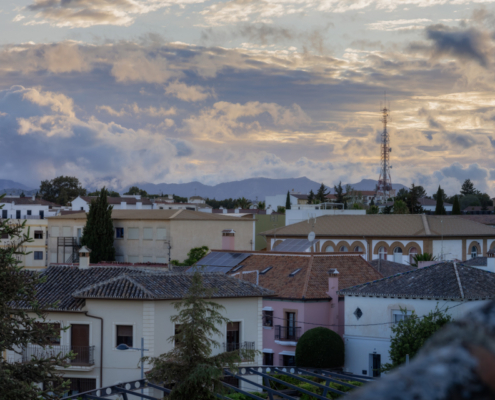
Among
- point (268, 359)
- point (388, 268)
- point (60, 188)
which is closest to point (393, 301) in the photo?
point (268, 359)

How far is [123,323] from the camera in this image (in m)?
33.6

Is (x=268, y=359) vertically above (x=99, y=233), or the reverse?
(x=99, y=233)

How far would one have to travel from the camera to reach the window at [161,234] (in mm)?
Result: 81537

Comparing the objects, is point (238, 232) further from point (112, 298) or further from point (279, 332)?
point (112, 298)

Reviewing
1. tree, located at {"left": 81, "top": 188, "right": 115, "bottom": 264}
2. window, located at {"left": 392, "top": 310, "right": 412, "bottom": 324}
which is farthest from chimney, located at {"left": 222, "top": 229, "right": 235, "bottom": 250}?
tree, located at {"left": 81, "top": 188, "right": 115, "bottom": 264}

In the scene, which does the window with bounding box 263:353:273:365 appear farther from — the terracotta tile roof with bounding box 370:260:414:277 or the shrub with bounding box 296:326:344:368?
the terracotta tile roof with bounding box 370:260:414:277

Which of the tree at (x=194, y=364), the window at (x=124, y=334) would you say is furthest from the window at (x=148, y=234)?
the tree at (x=194, y=364)

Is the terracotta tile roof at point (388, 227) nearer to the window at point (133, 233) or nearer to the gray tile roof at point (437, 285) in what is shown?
the window at point (133, 233)

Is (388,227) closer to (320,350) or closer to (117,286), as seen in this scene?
(320,350)

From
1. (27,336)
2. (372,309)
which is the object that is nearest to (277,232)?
(372,309)

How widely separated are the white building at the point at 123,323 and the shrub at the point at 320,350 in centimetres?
444

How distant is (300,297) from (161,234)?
40.3 m

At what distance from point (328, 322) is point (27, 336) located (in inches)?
1096

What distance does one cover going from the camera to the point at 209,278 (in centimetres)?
3725
